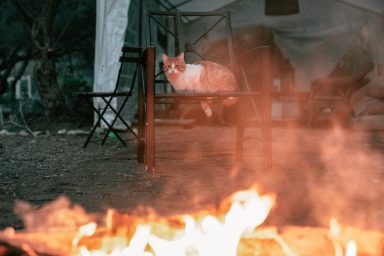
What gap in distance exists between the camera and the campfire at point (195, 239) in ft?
5.67

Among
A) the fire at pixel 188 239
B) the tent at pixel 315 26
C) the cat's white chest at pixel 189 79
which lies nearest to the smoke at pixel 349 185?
the fire at pixel 188 239

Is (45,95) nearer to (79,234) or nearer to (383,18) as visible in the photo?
(383,18)

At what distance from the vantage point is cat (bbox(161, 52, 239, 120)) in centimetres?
379

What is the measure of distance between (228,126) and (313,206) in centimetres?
573

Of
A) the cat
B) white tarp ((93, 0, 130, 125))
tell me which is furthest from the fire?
white tarp ((93, 0, 130, 125))

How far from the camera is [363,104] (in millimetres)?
7957

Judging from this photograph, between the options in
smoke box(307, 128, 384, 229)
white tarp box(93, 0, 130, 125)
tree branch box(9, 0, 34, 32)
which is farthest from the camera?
tree branch box(9, 0, 34, 32)

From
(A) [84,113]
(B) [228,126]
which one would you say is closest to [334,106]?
(B) [228,126]

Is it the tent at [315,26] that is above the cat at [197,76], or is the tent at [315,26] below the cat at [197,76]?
above

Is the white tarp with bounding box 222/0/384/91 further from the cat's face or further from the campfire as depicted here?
the campfire

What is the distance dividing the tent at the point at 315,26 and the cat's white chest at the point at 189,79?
5.74m

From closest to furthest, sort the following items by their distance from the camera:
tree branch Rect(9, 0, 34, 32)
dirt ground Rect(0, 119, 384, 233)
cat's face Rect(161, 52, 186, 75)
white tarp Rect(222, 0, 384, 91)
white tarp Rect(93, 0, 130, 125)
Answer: dirt ground Rect(0, 119, 384, 233) → cat's face Rect(161, 52, 186, 75) → white tarp Rect(93, 0, 130, 125) → tree branch Rect(9, 0, 34, 32) → white tarp Rect(222, 0, 384, 91)

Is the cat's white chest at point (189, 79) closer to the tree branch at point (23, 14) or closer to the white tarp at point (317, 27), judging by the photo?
the white tarp at point (317, 27)

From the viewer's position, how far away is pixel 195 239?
1.77 m
